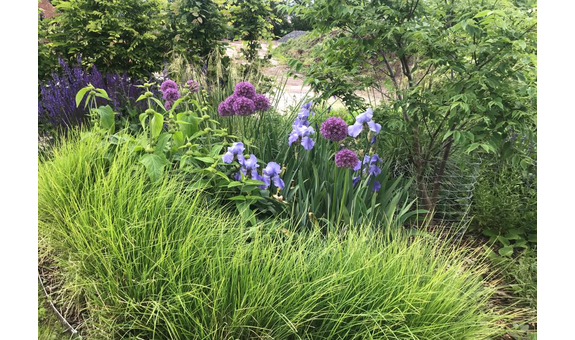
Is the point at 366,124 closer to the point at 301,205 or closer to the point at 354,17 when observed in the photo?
the point at 301,205

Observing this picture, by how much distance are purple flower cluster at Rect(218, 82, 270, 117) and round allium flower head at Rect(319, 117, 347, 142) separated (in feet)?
1.61

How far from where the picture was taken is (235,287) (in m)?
1.43

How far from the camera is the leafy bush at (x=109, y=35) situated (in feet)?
13.0

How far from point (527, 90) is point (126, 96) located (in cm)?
344

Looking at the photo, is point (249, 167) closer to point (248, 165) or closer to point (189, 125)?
point (248, 165)

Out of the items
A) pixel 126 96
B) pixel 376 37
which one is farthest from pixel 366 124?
pixel 126 96

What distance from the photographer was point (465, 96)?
206cm

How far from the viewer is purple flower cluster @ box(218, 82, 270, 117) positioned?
221cm

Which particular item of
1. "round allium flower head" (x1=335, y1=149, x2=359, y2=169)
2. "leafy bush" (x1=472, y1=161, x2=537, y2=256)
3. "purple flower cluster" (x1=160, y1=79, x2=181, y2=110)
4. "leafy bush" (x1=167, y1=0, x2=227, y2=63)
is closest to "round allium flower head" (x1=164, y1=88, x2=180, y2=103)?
"purple flower cluster" (x1=160, y1=79, x2=181, y2=110)

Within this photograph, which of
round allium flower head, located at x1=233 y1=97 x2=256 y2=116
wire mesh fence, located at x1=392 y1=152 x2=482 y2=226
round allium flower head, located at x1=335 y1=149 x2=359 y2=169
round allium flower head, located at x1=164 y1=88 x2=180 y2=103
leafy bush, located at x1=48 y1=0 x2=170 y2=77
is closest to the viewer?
round allium flower head, located at x1=335 y1=149 x2=359 y2=169

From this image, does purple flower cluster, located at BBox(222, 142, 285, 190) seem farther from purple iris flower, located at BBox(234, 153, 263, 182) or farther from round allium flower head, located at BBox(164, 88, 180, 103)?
round allium flower head, located at BBox(164, 88, 180, 103)

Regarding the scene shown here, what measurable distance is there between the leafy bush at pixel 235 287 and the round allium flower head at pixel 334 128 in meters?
0.64

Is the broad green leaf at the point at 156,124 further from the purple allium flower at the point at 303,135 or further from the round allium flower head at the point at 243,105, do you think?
the purple allium flower at the point at 303,135

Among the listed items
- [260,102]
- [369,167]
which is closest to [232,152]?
[260,102]
